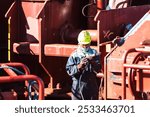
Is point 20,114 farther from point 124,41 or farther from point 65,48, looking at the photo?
point 65,48

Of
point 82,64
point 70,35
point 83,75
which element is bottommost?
point 83,75

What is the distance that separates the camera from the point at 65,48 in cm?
689

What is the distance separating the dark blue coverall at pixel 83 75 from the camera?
5.69 m

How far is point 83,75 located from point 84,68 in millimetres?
122

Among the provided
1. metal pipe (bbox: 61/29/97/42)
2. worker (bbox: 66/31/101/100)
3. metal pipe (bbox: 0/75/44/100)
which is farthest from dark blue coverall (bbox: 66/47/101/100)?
metal pipe (bbox: 61/29/97/42)

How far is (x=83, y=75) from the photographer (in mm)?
5746

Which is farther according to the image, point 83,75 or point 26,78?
point 83,75

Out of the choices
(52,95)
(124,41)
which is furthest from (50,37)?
(124,41)

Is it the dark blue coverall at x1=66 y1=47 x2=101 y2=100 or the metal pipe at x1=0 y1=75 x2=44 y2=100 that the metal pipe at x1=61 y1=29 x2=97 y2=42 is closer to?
the dark blue coverall at x1=66 y1=47 x2=101 y2=100

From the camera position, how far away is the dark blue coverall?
569 cm

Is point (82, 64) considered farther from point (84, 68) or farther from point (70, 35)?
point (70, 35)

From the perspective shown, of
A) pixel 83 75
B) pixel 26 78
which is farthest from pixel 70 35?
pixel 26 78

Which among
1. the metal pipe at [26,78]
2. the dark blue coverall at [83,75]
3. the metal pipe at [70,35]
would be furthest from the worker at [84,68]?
the metal pipe at [70,35]

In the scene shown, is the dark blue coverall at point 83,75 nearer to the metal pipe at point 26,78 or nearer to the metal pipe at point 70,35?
the metal pipe at point 26,78
